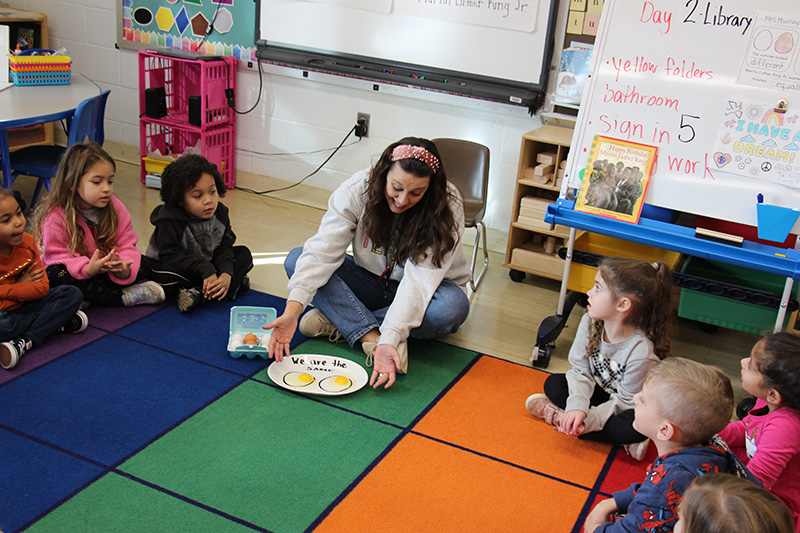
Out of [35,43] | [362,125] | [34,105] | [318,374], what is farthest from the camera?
[35,43]

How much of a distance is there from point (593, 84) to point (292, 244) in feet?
5.55

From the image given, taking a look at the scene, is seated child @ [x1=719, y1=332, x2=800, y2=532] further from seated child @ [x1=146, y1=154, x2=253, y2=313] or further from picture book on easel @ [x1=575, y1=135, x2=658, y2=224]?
seated child @ [x1=146, y1=154, x2=253, y2=313]

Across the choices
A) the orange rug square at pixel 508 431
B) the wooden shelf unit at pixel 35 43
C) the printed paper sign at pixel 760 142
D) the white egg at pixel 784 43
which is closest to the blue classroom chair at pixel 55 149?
the wooden shelf unit at pixel 35 43

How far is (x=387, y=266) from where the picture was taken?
2572 mm

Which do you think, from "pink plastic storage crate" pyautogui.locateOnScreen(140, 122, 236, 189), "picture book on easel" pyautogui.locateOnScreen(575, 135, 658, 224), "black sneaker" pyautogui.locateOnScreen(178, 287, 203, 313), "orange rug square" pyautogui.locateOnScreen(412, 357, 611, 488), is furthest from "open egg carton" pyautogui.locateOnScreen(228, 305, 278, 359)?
"pink plastic storage crate" pyautogui.locateOnScreen(140, 122, 236, 189)

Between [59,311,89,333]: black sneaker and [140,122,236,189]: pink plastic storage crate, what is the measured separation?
1.77 meters

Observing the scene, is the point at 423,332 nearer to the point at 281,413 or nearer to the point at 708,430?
the point at 281,413

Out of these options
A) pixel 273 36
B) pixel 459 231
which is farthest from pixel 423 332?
pixel 273 36

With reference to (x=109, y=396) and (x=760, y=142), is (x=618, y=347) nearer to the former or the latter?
(x=760, y=142)

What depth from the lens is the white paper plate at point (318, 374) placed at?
222 centimetres

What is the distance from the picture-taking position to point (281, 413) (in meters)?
2.12

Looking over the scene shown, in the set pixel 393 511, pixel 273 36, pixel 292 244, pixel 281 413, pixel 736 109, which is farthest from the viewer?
pixel 273 36

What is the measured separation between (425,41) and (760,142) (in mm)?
1830

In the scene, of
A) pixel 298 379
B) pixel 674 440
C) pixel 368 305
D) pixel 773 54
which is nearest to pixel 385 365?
pixel 298 379
